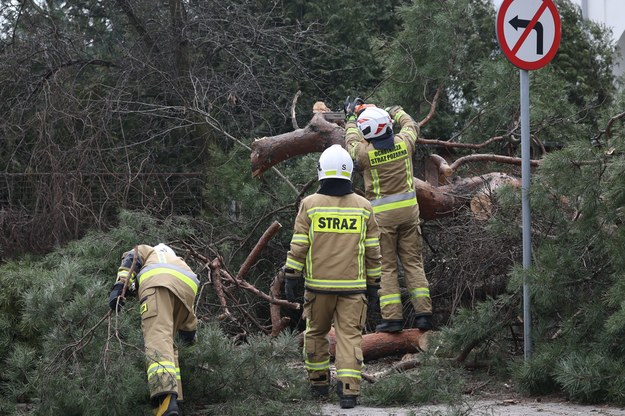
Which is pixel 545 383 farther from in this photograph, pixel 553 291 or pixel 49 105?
pixel 49 105

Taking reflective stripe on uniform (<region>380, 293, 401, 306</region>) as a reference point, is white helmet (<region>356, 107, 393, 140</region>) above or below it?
above

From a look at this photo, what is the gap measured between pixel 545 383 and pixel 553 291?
0.63 m

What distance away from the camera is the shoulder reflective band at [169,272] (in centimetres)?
607

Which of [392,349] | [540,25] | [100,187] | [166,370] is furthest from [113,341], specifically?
[100,187]

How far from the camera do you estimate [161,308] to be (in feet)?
19.5

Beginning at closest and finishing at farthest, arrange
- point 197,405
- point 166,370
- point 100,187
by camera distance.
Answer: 1. point 166,370
2. point 197,405
3. point 100,187

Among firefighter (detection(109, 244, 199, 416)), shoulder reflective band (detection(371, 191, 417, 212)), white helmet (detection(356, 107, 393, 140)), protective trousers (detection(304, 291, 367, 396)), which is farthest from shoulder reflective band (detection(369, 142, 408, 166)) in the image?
firefighter (detection(109, 244, 199, 416))

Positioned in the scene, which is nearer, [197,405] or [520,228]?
[197,405]

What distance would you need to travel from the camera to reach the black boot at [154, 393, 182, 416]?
566cm

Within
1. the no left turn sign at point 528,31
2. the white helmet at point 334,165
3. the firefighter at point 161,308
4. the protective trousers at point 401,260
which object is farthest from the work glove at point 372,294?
the no left turn sign at point 528,31

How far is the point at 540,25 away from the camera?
6.93m

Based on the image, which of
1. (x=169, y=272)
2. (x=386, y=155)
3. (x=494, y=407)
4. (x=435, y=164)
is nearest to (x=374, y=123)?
(x=386, y=155)

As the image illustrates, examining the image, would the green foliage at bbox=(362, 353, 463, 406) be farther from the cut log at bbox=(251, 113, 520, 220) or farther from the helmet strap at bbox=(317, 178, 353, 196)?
the cut log at bbox=(251, 113, 520, 220)

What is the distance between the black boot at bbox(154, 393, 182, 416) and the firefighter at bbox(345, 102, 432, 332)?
260 centimetres
